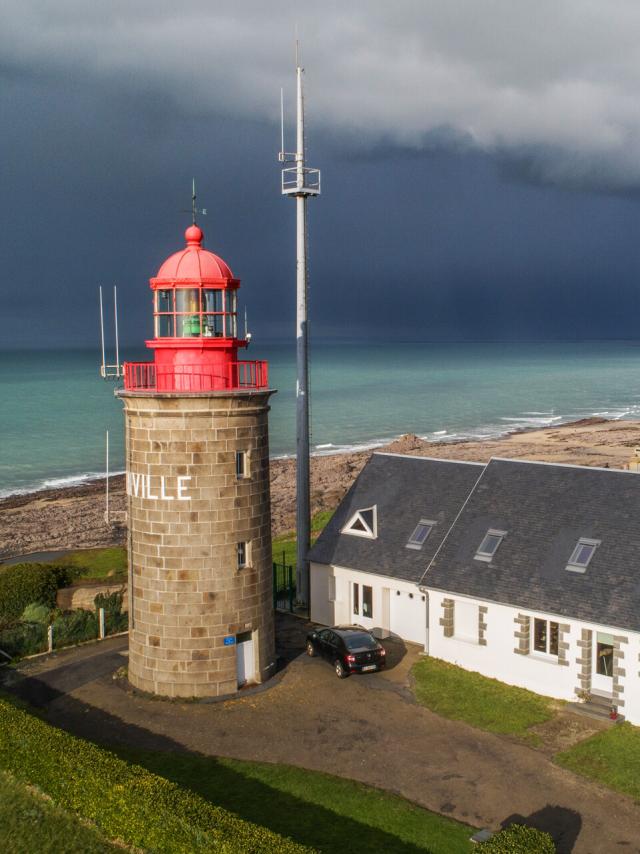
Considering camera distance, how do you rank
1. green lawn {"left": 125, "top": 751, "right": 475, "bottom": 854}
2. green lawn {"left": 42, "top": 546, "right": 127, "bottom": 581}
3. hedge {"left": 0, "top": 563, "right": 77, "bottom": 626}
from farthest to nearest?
Answer: green lawn {"left": 42, "top": 546, "right": 127, "bottom": 581} → hedge {"left": 0, "top": 563, "right": 77, "bottom": 626} → green lawn {"left": 125, "top": 751, "right": 475, "bottom": 854}

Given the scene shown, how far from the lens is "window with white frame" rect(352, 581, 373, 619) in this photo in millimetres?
29548

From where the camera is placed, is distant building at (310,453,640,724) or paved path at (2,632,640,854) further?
distant building at (310,453,640,724)

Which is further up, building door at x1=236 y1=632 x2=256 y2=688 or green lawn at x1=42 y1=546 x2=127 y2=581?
building door at x1=236 y1=632 x2=256 y2=688

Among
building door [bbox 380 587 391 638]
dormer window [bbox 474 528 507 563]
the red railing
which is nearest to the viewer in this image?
the red railing

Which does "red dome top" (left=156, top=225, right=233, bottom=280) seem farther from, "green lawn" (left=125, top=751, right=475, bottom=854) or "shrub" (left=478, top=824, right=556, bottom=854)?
"shrub" (left=478, top=824, right=556, bottom=854)

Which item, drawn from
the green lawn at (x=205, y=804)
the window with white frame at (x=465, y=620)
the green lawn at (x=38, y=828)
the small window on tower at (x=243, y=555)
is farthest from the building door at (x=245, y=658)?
the green lawn at (x=38, y=828)

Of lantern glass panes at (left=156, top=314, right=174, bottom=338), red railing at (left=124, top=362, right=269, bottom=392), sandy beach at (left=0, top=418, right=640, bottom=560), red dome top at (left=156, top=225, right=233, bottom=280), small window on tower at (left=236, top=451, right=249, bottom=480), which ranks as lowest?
sandy beach at (left=0, top=418, right=640, bottom=560)

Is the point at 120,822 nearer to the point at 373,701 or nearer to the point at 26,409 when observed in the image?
the point at 373,701

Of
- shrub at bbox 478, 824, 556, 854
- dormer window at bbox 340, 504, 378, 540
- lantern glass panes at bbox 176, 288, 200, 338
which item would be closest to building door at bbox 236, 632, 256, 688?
dormer window at bbox 340, 504, 378, 540

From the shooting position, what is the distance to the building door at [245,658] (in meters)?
25.0

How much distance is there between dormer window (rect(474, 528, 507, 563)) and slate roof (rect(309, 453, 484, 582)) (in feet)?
6.59

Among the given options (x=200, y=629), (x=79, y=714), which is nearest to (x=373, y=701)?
(x=200, y=629)

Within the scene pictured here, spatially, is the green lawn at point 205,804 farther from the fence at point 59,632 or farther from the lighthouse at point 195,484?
the fence at point 59,632

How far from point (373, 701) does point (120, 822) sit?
33.3ft
